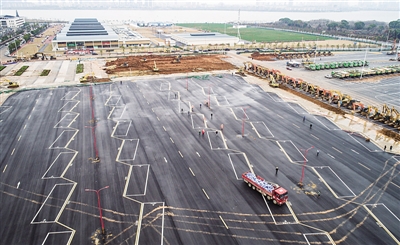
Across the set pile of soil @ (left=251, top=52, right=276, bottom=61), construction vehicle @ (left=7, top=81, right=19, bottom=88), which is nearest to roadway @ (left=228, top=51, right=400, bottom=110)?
pile of soil @ (left=251, top=52, right=276, bottom=61)

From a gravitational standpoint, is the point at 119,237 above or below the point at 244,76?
below

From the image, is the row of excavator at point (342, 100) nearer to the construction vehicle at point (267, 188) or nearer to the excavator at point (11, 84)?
the construction vehicle at point (267, 188)

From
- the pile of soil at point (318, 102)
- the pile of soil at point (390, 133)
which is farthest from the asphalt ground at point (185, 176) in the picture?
the pile of soil at point (390, 133)

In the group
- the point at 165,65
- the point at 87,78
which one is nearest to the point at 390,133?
the point at 165,65

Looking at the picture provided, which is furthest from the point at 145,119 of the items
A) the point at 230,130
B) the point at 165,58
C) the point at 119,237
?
the point at 165,58

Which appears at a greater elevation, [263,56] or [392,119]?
[263,56]

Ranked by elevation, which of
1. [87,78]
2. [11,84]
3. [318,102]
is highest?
[87,78]

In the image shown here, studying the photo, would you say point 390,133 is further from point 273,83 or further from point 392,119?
point 273,83

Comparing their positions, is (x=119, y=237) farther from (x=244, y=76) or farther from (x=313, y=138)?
(x=244, y=76)
